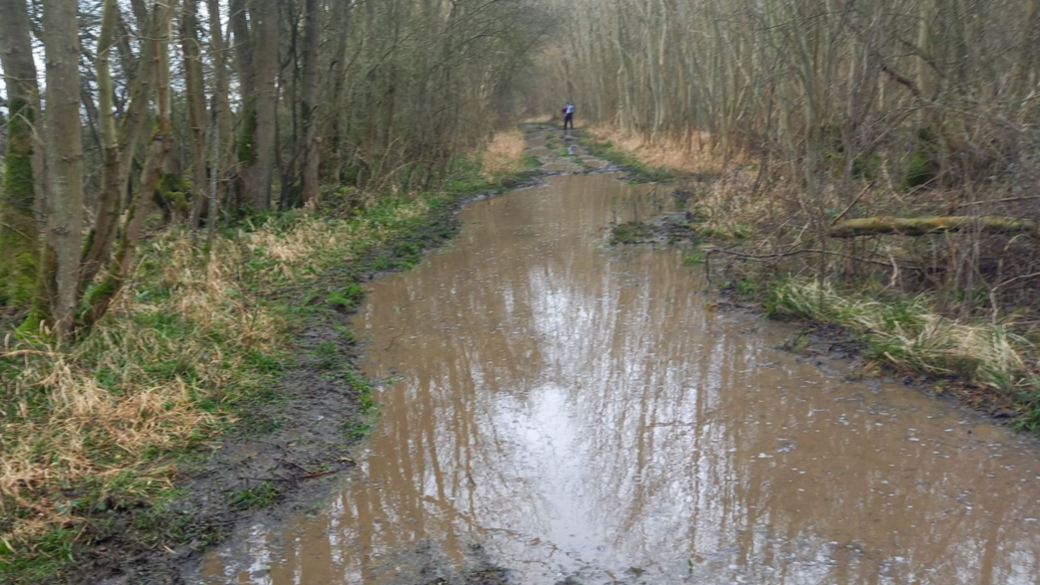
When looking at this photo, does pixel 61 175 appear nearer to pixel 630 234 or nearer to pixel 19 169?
pixel 19 169

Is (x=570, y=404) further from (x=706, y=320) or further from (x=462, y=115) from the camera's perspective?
(x=462, y=115)

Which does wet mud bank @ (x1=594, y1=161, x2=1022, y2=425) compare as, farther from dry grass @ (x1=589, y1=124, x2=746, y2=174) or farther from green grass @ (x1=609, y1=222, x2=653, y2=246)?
dry grass @ (x1=589, y1=124, x2=746, y2=174)

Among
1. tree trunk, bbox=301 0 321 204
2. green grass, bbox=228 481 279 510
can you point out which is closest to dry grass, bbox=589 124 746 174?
tree trunk, bbox=301 0 321 204

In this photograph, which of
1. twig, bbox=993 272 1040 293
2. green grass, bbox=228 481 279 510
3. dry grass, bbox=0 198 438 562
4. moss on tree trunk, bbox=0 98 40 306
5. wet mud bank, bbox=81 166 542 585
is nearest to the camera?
wet mud bank, bbox=81 166 542 585

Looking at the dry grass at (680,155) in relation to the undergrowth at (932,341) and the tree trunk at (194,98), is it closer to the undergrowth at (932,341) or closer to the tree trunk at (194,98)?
the undergrowth at (932,341)

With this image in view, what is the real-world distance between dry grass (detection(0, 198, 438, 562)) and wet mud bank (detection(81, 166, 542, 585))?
235 millimetres

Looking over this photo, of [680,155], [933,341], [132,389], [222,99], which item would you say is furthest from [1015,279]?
[680,155]

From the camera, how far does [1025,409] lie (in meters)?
6.27

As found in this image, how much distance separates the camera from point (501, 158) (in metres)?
28.1

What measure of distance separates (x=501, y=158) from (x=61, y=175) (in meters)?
22.2

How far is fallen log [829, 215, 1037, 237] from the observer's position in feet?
25.8

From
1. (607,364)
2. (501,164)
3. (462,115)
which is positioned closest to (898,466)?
(607,364)

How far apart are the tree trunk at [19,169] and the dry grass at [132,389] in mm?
1110

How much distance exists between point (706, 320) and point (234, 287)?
19.2 ft
